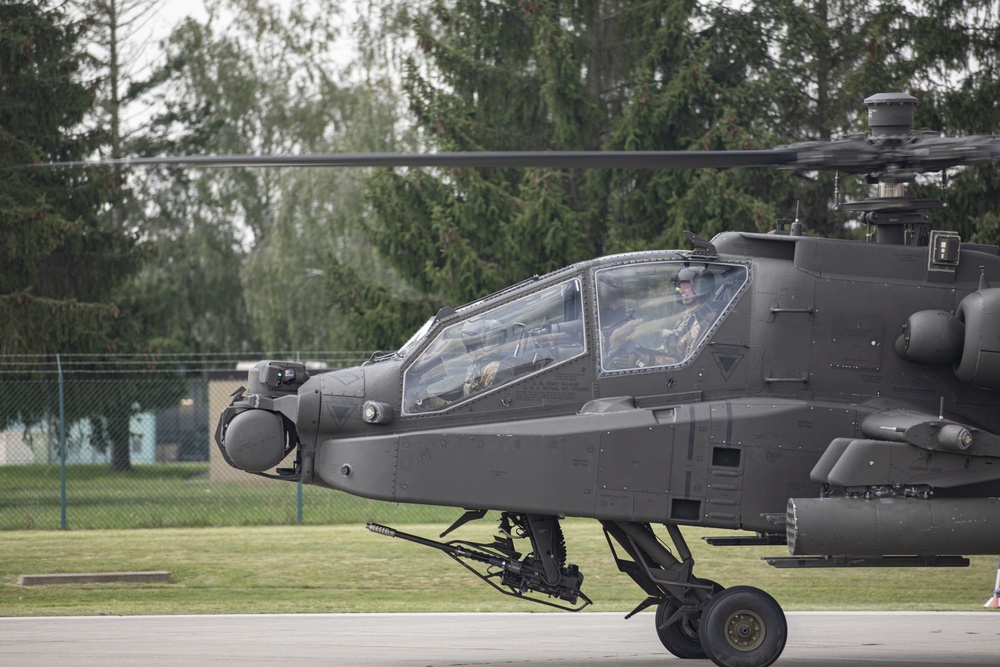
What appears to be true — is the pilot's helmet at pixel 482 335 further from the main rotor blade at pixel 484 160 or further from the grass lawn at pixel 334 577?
the grass lawn at pixel 334 577

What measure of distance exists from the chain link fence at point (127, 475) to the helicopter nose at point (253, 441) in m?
8.77

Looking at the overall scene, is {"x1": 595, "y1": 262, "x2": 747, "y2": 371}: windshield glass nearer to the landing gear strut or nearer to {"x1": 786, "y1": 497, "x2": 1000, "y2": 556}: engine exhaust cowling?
the landing gear strut

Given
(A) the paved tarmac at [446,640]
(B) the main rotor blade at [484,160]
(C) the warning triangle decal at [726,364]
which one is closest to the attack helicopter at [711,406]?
(C) the warning triangle decal at [726,364]

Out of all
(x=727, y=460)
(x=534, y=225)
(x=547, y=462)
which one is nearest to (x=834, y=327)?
(x=727, y=460)

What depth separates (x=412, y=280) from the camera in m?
25.4

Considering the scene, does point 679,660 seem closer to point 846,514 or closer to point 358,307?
point 846,514

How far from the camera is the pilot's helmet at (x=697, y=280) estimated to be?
29.9 ft

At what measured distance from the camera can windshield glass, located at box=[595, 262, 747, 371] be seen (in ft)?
29.6

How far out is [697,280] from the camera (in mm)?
9133

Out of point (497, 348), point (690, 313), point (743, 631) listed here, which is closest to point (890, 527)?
point (743, 631)

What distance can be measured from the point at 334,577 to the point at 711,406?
698 centimetres

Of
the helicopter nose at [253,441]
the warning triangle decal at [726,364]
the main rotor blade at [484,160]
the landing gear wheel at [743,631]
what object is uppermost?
the main rotor blade at [484,160]

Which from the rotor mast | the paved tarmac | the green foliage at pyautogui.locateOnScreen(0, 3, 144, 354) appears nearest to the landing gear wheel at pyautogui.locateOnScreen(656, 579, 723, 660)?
the paved tarmac

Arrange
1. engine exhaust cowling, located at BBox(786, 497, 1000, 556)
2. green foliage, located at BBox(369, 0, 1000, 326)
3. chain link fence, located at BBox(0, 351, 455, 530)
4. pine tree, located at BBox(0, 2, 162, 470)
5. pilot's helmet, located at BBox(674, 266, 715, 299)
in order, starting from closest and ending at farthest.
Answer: engine exhaust cowling, located at BBox(786, 497, 1000, 556) < pilot's helmet, located at BBox(674, 266, 715, 299) < chain link fence, located at BBox(0, 351, 455, 530) < green foliage, located at BBox(369, 0, 1000, 326) < pine tree, located at BBox(0, 2, 162, 470)
